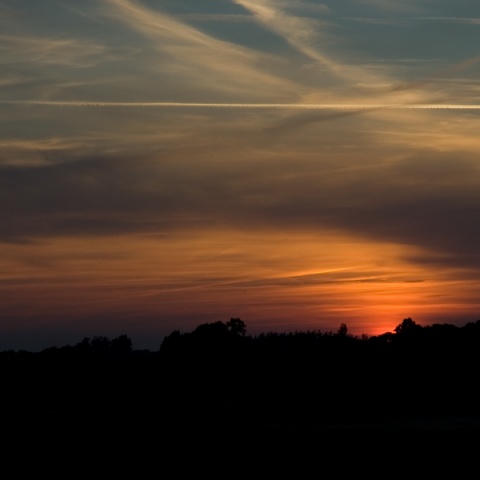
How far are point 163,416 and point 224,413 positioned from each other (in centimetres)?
474

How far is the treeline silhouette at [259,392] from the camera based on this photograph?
5212cm

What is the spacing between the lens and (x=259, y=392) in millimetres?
86938

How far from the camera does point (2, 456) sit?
145 ft

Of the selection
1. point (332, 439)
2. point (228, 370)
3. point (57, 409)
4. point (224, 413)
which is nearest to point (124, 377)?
point (228, 370)

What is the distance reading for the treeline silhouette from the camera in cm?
5212

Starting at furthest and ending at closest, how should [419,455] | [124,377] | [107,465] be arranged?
[124,377] < [419,455] < [107,465]

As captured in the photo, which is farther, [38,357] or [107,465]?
[38,357]

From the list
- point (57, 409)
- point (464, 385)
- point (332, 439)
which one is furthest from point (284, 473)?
point (464, 385)

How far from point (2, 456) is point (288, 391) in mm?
46077

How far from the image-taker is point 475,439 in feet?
159

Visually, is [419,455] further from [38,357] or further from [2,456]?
[38,357]

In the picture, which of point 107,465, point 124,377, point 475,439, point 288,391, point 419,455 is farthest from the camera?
point 124,377

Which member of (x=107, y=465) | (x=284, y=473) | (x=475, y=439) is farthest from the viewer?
(x=475, y=439)

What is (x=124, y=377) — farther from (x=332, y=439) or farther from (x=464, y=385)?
(x=332, y=439)
